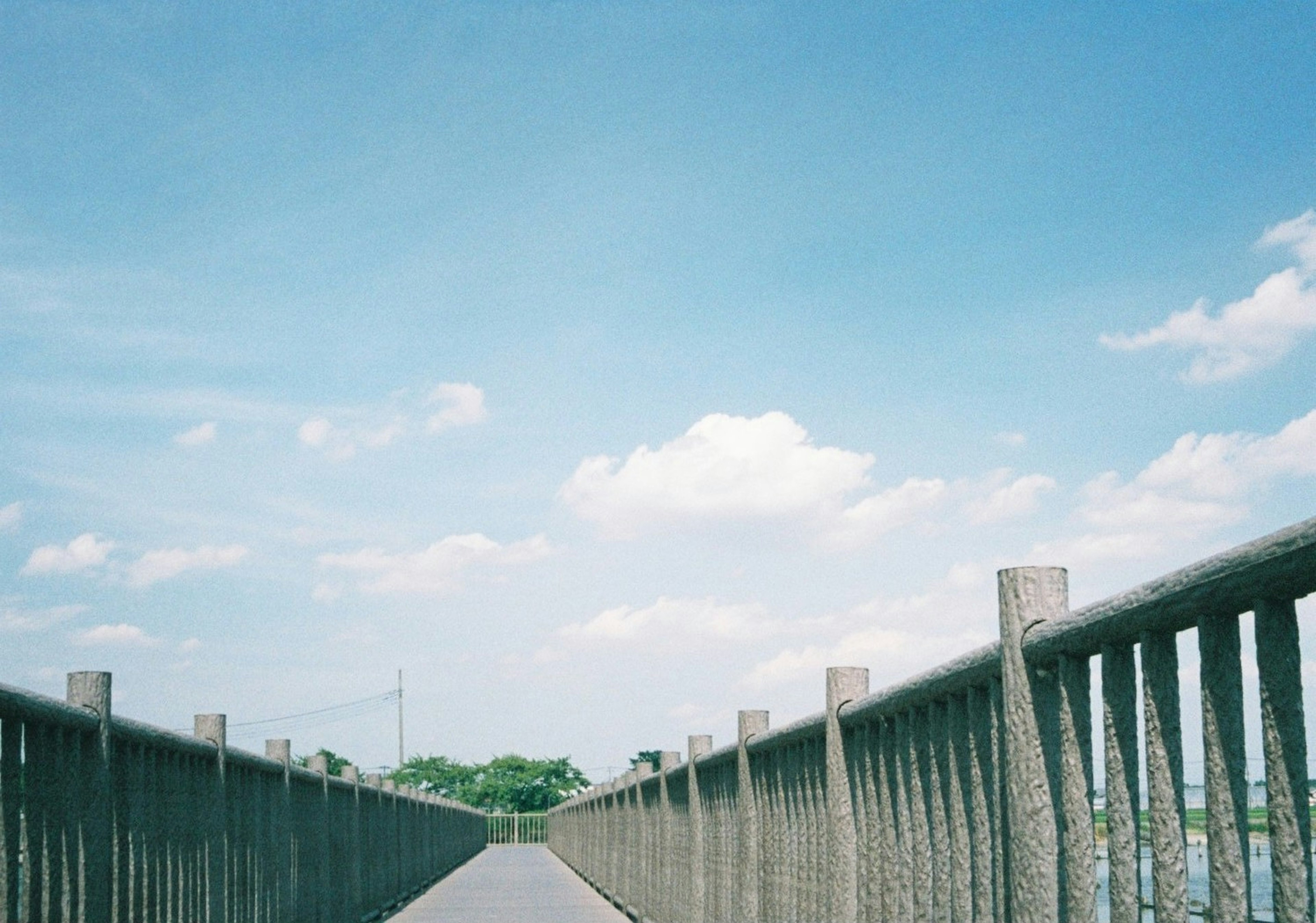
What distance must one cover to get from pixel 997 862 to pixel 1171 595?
136 cm

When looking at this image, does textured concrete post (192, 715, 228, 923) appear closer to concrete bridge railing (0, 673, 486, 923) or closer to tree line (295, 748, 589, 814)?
concrete bridge railing (0, 673, 486, 923)

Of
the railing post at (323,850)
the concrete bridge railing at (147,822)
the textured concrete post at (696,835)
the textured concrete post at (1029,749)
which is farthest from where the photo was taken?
the railing post at (323,850)

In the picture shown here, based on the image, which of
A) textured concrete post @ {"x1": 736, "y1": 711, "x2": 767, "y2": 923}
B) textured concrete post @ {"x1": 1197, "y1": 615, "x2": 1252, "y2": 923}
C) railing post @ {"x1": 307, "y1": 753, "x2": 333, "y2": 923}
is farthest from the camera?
railing post @ {"x1": 307, "y1": 753, "x2": 333, "y2": 923}

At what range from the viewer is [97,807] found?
4637 mm

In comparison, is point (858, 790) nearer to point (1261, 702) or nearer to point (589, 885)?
point (1261, 702)

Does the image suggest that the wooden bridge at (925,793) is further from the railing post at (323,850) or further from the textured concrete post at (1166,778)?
the railing post at (323,850)

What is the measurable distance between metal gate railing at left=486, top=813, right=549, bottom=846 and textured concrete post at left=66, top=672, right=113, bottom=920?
50381mm

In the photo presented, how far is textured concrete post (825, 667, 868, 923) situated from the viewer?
515cm

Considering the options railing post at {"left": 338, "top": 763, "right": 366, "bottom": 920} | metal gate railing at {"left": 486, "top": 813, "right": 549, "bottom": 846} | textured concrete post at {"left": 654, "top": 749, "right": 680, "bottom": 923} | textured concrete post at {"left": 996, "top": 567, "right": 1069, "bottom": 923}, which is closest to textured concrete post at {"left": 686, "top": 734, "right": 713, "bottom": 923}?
textured concrete post at {"left": 654, "top": 749, "right": 680, "bottom": 923}

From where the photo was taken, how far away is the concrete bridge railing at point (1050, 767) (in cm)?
228

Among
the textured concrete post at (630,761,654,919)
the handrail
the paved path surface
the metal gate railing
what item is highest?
the handrail

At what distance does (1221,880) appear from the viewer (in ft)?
7.99

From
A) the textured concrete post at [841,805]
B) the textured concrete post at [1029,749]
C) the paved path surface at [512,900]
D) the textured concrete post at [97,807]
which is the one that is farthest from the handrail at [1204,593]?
the paved path surface at [512,900]

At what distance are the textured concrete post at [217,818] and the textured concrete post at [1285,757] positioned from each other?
5310mm
